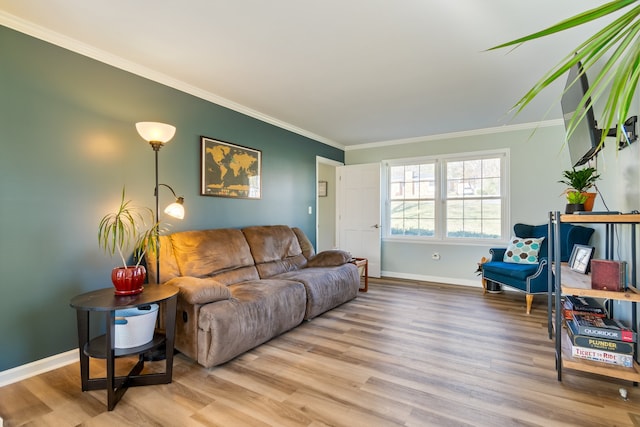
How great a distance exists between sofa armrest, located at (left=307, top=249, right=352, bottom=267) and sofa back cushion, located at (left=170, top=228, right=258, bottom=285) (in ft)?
2.85

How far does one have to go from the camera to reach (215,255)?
3.09m

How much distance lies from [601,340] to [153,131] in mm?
3313

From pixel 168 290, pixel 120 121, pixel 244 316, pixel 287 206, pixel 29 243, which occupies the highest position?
pixel 120 121

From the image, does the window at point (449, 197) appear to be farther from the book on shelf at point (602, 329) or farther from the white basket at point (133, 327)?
the white basket at point (133, 327)

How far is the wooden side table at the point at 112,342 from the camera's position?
1.87 m

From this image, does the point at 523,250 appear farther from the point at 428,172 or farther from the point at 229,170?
the point at 229,170

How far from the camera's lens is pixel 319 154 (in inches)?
208

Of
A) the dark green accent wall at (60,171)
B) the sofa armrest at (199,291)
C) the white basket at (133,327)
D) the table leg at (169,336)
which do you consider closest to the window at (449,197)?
the dark green accent wall at (60,171)

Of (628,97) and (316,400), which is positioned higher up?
(628,97)

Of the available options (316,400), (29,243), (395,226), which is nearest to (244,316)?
(316,400)

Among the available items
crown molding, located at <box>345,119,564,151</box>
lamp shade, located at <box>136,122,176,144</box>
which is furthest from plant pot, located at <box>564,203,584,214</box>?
lamp shade, located at <box>136,122,176,144</box>

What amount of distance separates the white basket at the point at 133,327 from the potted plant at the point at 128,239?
0.14m

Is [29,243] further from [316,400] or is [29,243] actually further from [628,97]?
[628,97]

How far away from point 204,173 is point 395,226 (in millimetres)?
3364
